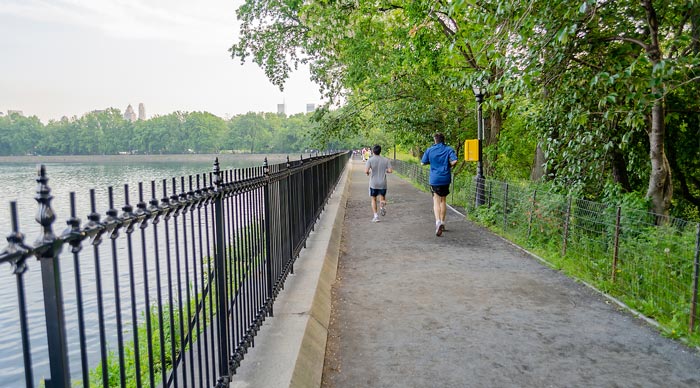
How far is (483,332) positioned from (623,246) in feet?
8.99

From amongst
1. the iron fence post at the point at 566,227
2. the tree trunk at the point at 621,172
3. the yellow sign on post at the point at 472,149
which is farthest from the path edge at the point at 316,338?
the yellow sign on post at the point at 472,149

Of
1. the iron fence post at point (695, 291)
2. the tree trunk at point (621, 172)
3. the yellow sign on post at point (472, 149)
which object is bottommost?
the iron fence post at point (695, 291)

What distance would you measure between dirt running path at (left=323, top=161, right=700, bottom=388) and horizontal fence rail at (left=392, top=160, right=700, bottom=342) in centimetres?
32

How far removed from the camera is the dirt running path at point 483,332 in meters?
4.05

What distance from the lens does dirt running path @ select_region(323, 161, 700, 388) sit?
4047mm

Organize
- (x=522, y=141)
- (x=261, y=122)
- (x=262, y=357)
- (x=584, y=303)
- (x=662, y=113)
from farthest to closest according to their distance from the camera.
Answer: (x=261, y=122)
(x=522, y=141)
(x=662, y=113)
(x=584, y=303)
(x=262, y=357)

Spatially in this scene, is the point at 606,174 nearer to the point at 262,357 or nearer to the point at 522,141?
the point at 522,141

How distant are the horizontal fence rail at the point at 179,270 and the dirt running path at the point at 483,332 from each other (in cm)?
92

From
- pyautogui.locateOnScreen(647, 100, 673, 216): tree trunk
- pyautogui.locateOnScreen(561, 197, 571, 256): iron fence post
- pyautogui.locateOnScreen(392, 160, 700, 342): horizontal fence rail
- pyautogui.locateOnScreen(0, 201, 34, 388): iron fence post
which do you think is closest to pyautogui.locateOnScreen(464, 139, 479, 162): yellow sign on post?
pyautogui.locateOnScreen(392, 160, 700, 342): horizontal fence rail

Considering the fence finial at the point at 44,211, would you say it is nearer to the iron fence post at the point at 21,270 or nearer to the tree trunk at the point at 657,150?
the iron fence post at the point at 21,270

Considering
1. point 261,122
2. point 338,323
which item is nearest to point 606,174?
point 338,323

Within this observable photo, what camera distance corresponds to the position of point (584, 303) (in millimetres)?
5918

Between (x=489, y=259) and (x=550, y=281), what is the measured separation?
1.48 metres

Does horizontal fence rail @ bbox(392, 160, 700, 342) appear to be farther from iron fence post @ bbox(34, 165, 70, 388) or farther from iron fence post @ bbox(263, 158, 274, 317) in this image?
iron fence post @ bbox(34, 165, 70, 388)
